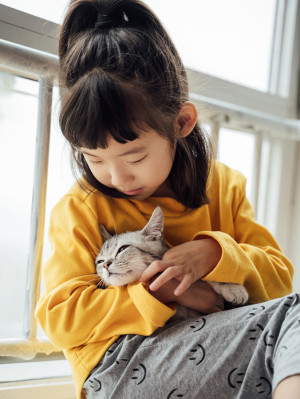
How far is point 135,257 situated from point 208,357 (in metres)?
0.26

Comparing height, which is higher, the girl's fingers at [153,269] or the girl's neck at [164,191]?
the girl's neck at [164,191]

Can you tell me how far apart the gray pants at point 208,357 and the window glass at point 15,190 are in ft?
1.16

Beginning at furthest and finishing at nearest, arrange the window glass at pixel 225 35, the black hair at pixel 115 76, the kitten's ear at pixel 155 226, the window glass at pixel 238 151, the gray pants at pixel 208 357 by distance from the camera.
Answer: the window glass at pixel 238 151 < the window glass at pixel 225 35 < the kitten's ear at pixel 155 226 < the black hair at pixel 115 76 < the gray pants at pixel 208 357

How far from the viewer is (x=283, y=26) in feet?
5.49

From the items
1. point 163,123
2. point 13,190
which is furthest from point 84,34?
point 13,190

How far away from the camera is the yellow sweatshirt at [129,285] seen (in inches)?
32.2

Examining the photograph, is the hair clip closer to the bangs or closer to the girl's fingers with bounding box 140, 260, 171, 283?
the bangs

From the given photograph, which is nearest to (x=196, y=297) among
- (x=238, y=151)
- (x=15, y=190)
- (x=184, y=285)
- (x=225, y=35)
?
(x=184, y=285)

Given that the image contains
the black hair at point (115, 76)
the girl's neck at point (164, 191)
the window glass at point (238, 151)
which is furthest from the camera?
the window glass at point (238, 151)

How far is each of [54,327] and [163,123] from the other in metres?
0.47

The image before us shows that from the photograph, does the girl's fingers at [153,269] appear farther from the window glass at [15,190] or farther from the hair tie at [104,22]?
the hair tie at [104,22]

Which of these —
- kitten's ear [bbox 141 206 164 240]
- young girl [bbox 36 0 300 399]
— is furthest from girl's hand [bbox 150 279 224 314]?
kitten's ear [bbox 141 206 164 240]

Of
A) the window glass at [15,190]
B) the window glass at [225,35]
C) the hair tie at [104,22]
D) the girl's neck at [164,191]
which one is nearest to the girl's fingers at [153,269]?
the girl's neck at [164,191]

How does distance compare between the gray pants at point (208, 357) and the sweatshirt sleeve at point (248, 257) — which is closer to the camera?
the gray pants at point (208, 357)
